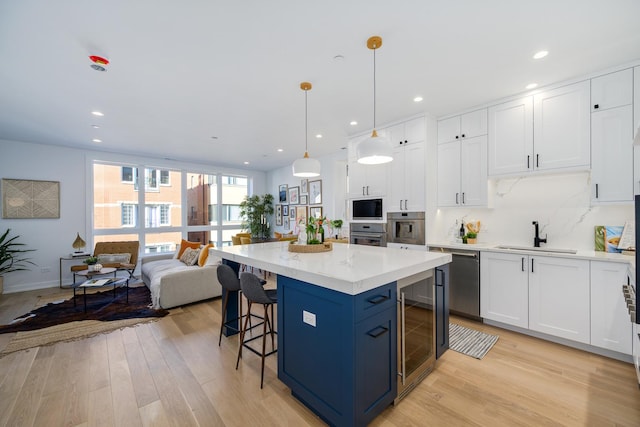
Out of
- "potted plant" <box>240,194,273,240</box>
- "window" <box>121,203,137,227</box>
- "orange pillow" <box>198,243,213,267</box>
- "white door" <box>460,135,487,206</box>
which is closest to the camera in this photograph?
"white door" <box>460,135,487,206</box>

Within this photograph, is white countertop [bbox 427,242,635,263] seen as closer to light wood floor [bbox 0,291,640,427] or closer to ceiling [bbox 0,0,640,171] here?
light wood floor [bbox 0,291,640,427]

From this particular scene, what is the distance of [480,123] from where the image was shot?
10.8ft

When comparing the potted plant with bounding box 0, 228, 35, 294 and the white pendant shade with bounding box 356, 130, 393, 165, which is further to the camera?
the potted plant with bounding box 0, 228, 35, 294

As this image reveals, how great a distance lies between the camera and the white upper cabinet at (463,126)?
3297 mm

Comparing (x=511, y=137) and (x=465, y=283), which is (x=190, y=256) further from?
(x=511, y=137)

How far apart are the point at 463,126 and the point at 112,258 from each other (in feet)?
21.1

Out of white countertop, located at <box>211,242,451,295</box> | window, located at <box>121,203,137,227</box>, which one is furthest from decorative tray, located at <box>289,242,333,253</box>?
window, located at <box>121,203,137,227</box>

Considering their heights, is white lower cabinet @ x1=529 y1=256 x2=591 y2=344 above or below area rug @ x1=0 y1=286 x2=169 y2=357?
above

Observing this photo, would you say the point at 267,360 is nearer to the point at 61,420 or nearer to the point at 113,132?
the point at 61,420

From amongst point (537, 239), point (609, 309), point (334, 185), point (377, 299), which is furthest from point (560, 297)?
point (334, 185)

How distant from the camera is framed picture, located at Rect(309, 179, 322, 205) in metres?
6.19

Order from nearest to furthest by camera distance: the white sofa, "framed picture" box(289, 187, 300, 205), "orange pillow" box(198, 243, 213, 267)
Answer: the white sofa < "orange pillow" box(198, 243, 213, 267) < "framed picture" box(289, 187, 300, 205)

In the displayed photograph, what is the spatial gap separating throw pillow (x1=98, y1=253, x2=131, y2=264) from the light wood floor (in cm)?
224

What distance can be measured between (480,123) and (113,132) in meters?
5.55
